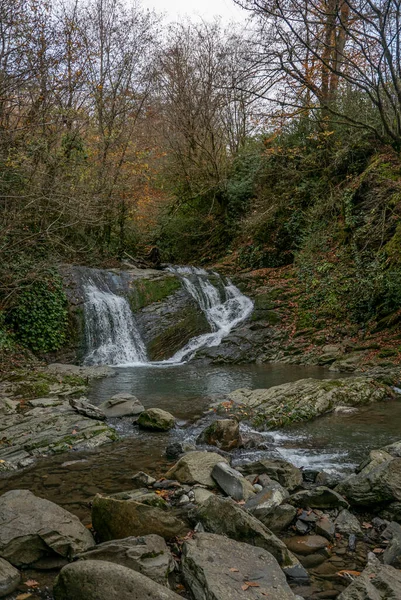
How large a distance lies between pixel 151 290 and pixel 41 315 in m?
3.82

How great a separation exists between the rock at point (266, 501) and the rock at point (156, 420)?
266 centimetres

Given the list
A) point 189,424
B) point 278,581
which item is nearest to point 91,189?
point 189,424

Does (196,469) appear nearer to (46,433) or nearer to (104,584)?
(104,584)

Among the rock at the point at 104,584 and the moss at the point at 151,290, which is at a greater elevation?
the moss at the point at 151,290

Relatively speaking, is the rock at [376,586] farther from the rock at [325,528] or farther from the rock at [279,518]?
the rock at [279,518]

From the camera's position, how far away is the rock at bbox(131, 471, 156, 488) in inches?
179

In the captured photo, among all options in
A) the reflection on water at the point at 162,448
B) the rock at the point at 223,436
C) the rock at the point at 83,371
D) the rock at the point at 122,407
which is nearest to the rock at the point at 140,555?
the reflection on water at the point at 162,448

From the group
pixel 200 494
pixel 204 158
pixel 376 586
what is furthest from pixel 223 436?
pixel 204 158

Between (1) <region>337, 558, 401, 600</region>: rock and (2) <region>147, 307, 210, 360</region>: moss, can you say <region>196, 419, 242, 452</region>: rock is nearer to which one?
(1) <region>337, 558, 401, 600</region>: rock

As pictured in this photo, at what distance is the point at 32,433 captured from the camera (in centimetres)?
593

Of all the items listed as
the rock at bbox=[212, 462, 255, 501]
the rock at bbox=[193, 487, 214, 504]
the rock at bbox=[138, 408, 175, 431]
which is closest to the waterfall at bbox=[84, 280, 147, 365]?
the rock at bbox=[138, 408, 175, 431]

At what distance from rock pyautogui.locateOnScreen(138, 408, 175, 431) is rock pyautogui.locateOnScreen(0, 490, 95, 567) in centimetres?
298

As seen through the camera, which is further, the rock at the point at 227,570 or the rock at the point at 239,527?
the rock at the point at 239,527

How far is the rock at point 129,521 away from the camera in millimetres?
3396
